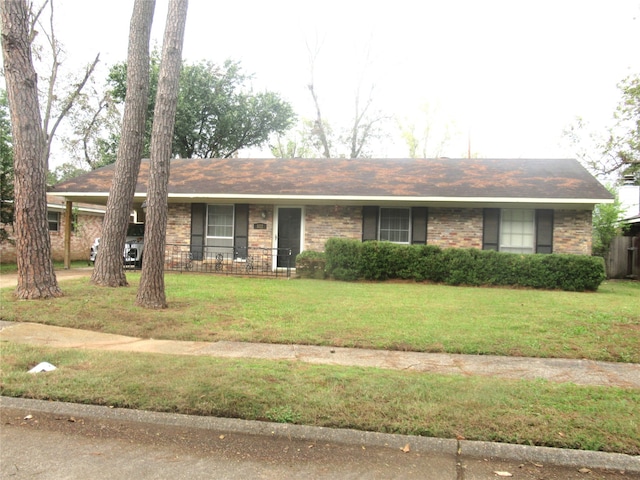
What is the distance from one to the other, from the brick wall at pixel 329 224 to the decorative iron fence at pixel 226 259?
0.99 metres

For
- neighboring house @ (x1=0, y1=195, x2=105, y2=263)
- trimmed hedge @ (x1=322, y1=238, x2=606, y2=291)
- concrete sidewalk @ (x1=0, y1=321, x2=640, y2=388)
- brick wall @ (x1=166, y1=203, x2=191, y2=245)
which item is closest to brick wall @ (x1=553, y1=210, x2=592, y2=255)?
trimmed hedge @ (x1=322, y1=238, x2=606, y2=291)

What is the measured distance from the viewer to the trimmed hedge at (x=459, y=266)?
509 inches

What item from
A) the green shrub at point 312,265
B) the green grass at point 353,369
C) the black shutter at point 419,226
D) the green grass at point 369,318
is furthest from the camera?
the black shutter at point 419,226

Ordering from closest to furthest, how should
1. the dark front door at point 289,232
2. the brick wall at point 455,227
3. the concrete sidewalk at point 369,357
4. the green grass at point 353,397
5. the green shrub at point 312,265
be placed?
1. the green grass at point 353,397
2. the concrete sidewalk at point 369,357
3. the green shrub at point 312,265
4. the brick wall at point 455,227
5. the dark front door at point 289,232

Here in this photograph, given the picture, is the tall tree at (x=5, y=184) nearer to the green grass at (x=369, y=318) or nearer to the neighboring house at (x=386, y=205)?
the neighboring house at (x=386, y=205)

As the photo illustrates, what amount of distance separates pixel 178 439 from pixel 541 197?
12.9 m

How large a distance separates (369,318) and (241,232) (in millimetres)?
9090

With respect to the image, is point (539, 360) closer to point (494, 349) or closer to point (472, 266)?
point (494, 349)

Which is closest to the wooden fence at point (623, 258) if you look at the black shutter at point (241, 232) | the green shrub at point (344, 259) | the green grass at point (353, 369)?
the green grass at point (353, 369)

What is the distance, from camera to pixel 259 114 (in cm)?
2991

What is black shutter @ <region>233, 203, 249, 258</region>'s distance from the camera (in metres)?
16.3

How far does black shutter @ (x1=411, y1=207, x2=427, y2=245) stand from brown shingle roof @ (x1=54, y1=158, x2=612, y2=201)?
731mm

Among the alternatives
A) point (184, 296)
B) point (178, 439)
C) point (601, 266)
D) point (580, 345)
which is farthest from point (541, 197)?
point (178, 439)

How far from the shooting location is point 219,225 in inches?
657
